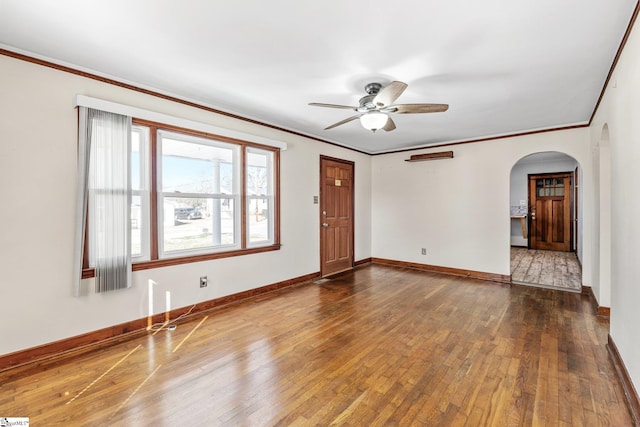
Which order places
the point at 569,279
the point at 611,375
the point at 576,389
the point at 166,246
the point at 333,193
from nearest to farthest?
the point at 576,389
the point at 611,375
the point at 166,246
the point at 569,279
the point at 333,193

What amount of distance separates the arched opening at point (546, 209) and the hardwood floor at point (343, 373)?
182 inches

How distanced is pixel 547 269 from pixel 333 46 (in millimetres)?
5972

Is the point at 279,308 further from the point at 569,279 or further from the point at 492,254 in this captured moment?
the point at 569,279

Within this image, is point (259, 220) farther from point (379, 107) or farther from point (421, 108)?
point (421, 108)

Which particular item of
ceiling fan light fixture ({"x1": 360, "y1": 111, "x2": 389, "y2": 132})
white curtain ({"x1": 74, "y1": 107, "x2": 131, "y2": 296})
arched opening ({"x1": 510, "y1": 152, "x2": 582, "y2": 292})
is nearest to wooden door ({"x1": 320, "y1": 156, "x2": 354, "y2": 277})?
ceiling fan light fixture ({"x1": 360, "y1": 111, "x2": 389, "y2": 132})

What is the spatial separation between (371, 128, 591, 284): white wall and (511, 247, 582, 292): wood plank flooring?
479 mm

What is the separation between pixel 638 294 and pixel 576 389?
2.51 ft

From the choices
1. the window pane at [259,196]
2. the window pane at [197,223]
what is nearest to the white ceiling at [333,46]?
the window pane at [259,196]

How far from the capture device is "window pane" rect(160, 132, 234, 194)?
330 cm

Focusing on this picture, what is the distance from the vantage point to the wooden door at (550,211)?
7676 mm

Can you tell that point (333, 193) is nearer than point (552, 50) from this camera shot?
No

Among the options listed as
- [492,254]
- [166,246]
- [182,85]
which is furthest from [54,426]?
[492,254]

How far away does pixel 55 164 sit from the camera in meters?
2.51

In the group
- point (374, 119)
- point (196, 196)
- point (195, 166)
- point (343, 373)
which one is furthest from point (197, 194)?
point (343, 373)
